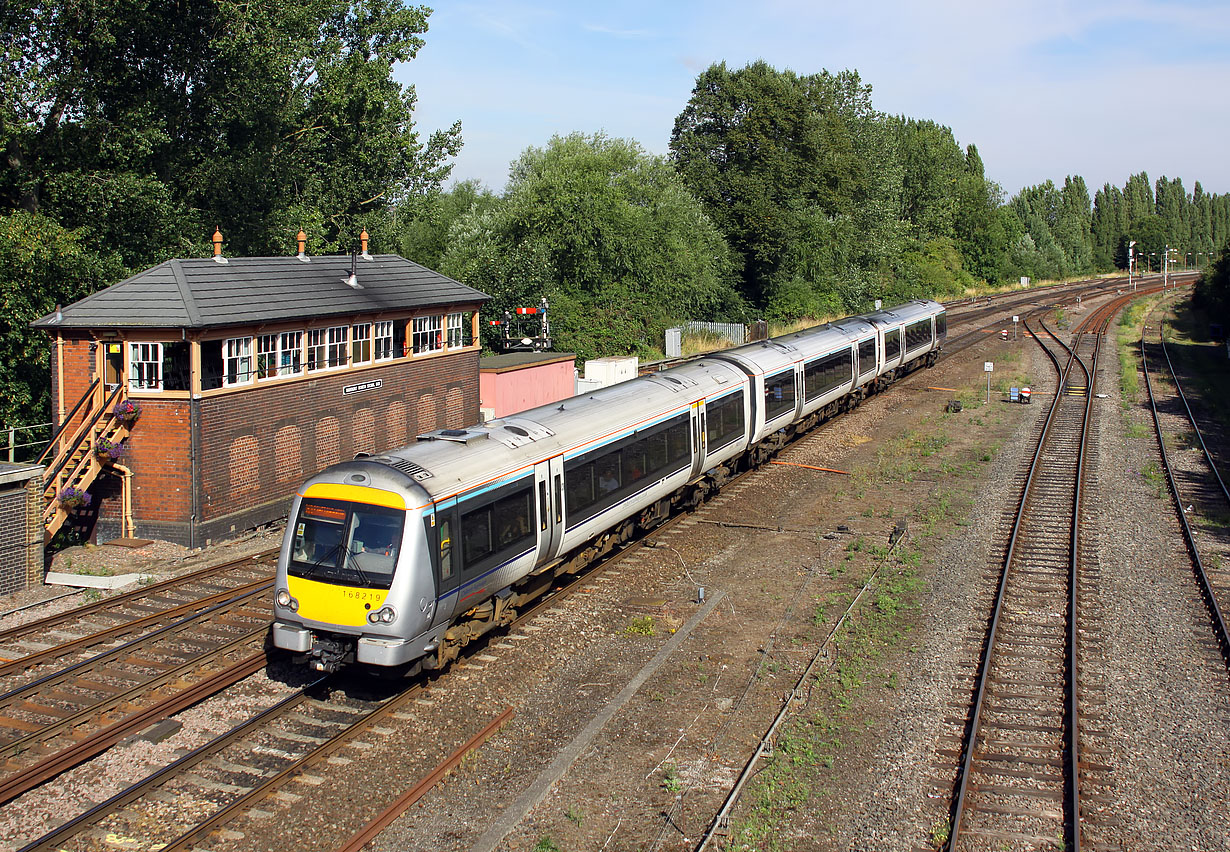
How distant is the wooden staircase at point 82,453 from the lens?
16609 mm

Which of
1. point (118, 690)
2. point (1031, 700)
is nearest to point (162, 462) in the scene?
point (118, 690)

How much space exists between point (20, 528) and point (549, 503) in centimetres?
887

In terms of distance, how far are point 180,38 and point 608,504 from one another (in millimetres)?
21658

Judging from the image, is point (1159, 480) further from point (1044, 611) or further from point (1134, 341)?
point (1134, 341)

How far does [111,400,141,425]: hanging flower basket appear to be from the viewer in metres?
17.3

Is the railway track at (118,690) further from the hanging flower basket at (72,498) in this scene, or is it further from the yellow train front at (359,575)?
the hanging flower basket at (72,498)

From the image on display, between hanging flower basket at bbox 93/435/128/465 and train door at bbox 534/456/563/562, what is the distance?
8.81 m

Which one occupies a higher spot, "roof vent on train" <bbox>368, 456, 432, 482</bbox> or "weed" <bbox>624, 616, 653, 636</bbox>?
"roof vent on train" <bbox>368, 456, 432, 482</bbox>

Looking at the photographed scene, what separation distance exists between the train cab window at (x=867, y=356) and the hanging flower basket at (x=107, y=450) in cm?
2193

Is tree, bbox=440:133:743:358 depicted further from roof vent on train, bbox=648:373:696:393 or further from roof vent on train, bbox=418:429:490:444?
roof vent on train, bbox=418:429:490:444

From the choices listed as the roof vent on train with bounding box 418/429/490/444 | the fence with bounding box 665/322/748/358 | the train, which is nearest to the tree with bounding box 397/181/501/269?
the fence with bounding box 665/322/748/358

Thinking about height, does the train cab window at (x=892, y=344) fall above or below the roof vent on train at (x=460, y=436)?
above

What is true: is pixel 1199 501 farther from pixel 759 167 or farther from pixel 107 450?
pixel 759 167

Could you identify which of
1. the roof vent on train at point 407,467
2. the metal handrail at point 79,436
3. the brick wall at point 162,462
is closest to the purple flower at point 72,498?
the metal handrail at point 79,436
